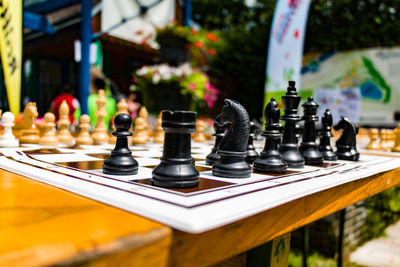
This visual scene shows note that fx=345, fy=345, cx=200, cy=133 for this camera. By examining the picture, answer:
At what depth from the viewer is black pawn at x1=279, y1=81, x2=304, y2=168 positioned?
1267mm

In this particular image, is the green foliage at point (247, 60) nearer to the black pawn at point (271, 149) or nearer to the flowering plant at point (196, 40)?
the flowering plant at point (196, 40)

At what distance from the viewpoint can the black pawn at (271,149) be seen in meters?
1.10

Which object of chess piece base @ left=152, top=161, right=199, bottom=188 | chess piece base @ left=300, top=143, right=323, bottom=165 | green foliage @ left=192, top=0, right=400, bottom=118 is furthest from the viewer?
green foliage @ left=192, top=0, right=400, bottom=118

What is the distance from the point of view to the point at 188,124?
852 mm

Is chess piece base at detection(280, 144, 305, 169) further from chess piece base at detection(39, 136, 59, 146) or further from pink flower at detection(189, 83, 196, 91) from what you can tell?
pink flower at detection(189, 83, 196, 91)

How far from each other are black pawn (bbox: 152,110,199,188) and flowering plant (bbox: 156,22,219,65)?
5.50 m

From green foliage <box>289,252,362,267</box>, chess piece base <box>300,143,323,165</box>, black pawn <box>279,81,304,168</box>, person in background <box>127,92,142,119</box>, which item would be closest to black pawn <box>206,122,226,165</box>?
black pawn <box>279,81,304,168</box>

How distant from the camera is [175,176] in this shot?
779 mm

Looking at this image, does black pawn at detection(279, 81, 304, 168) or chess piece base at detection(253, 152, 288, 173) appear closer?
chess piece base at detection(253, 152, 288, 173)

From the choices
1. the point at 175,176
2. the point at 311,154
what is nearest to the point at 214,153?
the point at 311,154

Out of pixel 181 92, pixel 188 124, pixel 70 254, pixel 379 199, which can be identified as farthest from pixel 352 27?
pixel 70 254

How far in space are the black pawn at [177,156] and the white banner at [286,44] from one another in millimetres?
4766

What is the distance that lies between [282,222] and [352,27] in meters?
8.06

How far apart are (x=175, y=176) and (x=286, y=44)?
5.22 m
